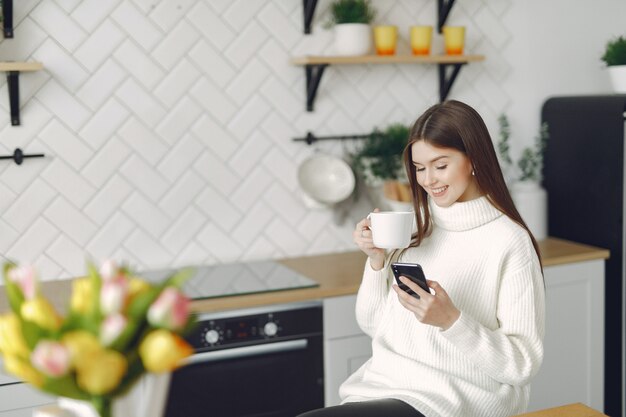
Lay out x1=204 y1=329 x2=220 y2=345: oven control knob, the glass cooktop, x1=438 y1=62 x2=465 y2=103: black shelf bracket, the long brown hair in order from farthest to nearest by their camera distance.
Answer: x1=438 y1=62 x2=465 y2=103: black shelf bracket < the glass cooktop < x1=204 y1=329 x2=220 y2=345: oven control knob < the long brown hair

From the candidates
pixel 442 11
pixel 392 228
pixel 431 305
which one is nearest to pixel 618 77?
pixel 442 11

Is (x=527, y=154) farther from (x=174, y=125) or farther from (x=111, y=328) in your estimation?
(x=111, y=328)

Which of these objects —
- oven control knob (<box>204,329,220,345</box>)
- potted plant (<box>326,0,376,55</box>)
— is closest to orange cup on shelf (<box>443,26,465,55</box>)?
potted plant (<box>326,0,376,55</box>)

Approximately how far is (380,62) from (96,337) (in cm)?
224

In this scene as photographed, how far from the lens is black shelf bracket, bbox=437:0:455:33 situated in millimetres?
3352

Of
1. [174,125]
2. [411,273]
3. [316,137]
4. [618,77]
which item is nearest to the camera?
[411,273]

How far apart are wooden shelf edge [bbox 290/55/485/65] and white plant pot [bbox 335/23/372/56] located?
0.11 feet

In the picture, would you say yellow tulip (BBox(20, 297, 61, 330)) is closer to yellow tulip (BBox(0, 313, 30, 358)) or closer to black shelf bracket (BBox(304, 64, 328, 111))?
yellow tulip (BBox(0, 313, 30, 358))

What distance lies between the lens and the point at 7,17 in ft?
9.00

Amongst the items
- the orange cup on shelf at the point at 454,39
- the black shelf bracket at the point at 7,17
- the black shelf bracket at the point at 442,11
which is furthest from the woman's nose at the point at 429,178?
the black shelf bracket at the point at 7,17

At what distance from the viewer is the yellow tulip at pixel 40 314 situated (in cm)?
109

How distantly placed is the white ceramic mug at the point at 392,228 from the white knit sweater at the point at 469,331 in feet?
0.62

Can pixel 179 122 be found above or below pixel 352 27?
below

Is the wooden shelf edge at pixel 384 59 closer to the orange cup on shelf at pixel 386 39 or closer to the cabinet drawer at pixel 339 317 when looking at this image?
the orange cup on shelf at pixel 386 39
